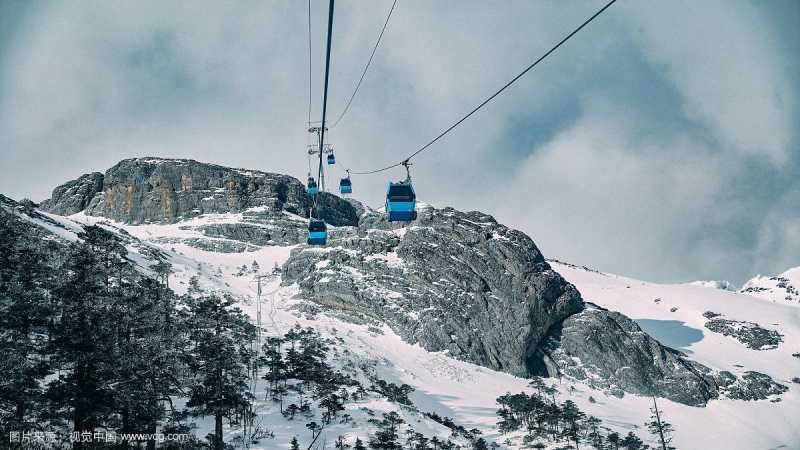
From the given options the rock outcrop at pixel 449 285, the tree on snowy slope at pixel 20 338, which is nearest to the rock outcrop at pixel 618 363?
the rock outcrop at pixel 449 285

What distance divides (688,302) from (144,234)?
197 meters

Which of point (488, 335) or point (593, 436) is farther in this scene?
point (488, 335)

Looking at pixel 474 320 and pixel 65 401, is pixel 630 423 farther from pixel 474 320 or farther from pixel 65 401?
pixel 65 401

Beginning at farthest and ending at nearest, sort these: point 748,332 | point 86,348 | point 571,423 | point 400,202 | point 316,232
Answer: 1. point 748,332
2. point 571,423
3. point 316,232
4. point 400,202
5. point 86,348

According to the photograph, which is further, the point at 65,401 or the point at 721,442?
the point at 721,442

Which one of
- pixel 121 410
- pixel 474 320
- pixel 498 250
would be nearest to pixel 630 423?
pixel 474 320

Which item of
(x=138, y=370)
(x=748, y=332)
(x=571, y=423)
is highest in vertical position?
(x=748, y=332)

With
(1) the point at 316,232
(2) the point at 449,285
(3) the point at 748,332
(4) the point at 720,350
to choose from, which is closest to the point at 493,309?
(2) the point at 449,285

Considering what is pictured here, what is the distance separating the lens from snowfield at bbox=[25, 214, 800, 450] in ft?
224

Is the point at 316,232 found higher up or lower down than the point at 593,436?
higher up

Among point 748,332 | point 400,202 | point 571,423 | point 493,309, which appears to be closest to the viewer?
point 400,202

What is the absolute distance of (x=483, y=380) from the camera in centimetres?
9250

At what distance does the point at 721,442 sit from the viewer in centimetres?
8612

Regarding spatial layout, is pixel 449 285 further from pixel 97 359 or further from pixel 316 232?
pixel 97 359
